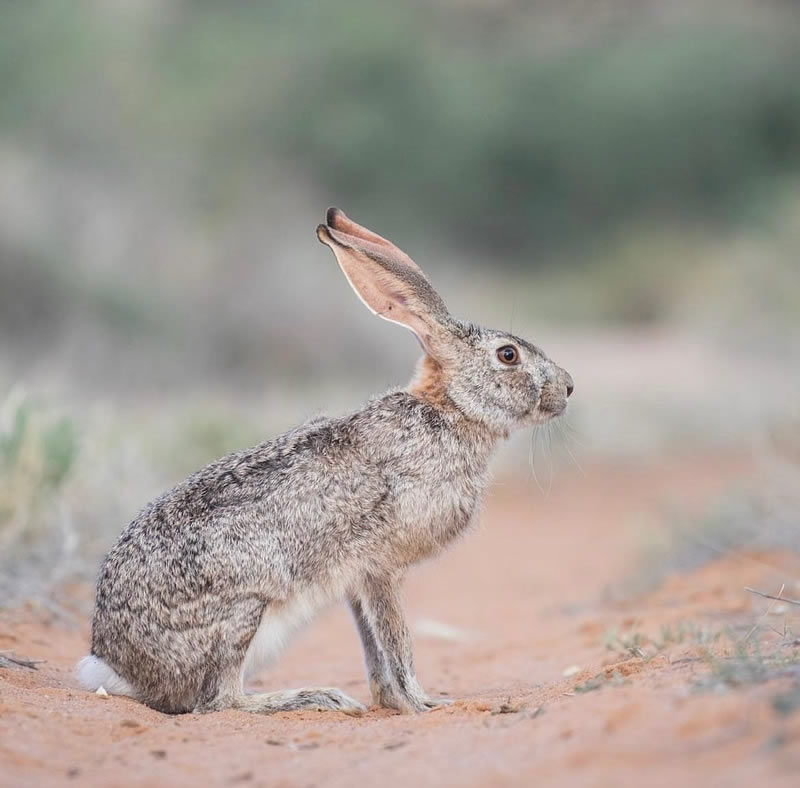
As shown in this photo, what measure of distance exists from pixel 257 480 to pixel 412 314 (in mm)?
1143

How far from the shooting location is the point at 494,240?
32.2 metres

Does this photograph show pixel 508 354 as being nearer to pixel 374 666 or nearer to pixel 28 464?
pixel 374 666

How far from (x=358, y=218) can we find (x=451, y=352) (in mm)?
23166

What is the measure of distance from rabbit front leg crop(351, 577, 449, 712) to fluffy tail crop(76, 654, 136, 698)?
1.02m

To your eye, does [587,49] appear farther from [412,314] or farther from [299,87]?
[412,314]

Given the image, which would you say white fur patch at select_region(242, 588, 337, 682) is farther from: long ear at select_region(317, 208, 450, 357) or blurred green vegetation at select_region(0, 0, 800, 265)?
blurred green vegetation at select_region(0, 0, 800, 265)

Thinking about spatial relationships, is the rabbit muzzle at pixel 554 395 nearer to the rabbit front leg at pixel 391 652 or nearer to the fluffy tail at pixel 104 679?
the rabbit front leg at pixel 391 652

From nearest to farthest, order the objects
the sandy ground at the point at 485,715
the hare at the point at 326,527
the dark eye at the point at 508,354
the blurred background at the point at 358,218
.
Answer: the sandy ground at the point at 485,715
the hare at the point at 326,527
the dark eye at the point at 508,354
the blurred background at the point at 358,218

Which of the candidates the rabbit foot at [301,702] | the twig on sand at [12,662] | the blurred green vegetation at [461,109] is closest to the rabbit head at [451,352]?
the rabbit foot at [301,702]

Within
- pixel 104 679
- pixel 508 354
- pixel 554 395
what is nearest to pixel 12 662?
pixel 104 679

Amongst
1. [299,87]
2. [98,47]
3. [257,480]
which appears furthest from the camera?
[299,87]

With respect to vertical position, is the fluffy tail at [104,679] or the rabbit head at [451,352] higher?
the rabbit head at [451,352]

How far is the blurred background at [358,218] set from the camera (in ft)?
41.8

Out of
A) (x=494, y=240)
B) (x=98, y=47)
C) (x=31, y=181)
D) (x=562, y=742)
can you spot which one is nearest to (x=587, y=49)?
(x=494, y=240)
